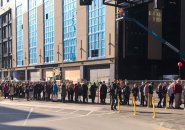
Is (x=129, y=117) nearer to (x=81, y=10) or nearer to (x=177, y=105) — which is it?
(x=177, y=105)

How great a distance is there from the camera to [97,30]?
45.4 m

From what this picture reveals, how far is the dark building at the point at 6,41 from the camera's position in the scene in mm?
73250

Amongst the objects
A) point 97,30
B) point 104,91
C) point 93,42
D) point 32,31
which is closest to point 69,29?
point 93,42

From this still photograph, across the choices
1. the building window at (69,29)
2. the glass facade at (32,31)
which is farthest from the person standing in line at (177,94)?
the glass facade at (32,31)

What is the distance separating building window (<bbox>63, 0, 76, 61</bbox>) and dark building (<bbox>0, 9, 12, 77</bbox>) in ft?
75.2

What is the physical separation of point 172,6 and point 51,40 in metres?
17.6

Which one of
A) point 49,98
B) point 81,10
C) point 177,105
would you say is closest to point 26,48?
point 81,10

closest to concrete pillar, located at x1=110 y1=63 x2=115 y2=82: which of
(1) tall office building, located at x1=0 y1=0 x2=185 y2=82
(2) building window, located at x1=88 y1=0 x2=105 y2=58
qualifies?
(1) tall office building, located at x1=0 y1=0 x2=185 y2=82

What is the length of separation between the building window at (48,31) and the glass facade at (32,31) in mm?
4247

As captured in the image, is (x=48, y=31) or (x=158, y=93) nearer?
(x=158, y=93)

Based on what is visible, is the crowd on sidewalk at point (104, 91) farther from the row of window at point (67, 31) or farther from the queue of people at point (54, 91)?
the row of window at point (67, 31)

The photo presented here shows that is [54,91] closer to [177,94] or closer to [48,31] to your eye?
[177,94]

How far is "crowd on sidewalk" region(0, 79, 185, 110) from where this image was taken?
80.7 feet

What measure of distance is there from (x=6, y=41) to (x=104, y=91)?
50002mm
